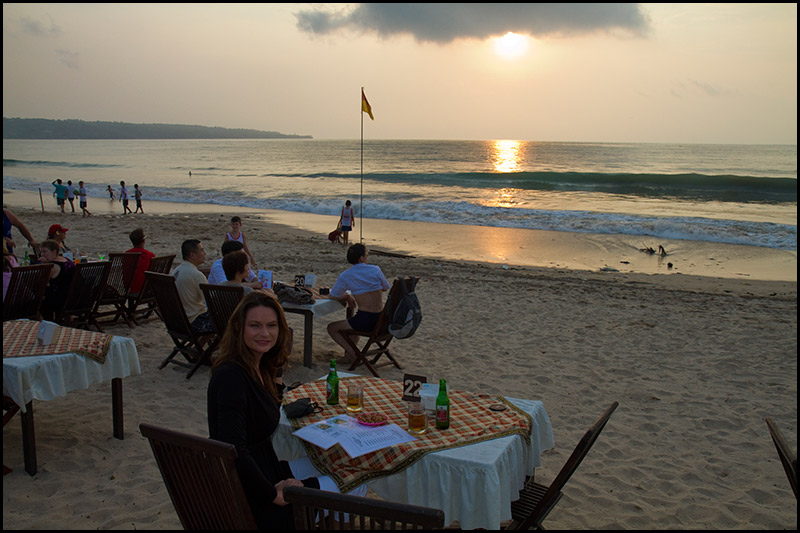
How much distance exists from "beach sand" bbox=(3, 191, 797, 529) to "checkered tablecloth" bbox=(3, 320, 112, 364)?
743 millimetres

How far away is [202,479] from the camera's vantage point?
2121 millimetres

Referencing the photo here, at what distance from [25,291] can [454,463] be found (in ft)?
15.9

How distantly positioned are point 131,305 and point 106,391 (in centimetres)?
231

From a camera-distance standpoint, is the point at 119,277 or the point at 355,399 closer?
the point at 355,399

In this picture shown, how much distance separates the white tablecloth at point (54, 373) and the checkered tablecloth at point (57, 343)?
0.16 ft

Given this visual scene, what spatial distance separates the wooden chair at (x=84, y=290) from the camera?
6258mm

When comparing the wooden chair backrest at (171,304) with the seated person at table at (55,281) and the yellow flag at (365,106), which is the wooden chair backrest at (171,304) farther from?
the yellow flag at (365,106)

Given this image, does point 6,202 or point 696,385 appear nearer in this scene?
point 696,385

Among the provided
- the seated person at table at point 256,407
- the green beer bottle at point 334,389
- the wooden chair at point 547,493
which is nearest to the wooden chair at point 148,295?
the green beer bottle at point 334,389

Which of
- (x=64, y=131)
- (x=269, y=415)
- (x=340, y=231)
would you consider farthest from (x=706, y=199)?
(x=64, y=131)

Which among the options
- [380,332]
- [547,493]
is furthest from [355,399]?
[380,332]

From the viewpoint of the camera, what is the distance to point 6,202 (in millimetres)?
25547

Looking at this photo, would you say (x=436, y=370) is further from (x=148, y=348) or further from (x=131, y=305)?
(x=131, y=305)

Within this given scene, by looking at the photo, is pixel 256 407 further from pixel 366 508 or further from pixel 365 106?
pixel 365 106
